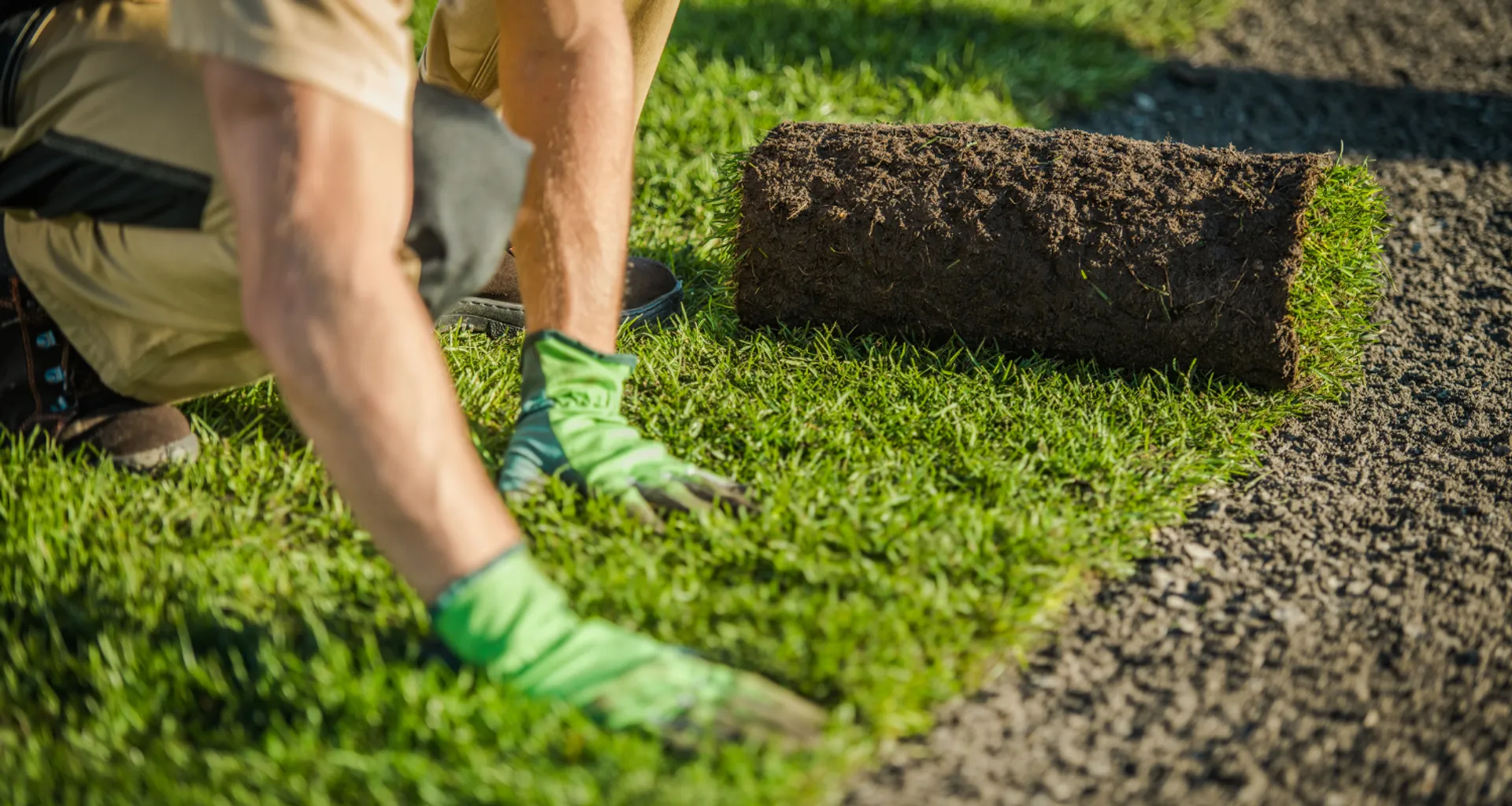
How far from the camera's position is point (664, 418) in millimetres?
2492

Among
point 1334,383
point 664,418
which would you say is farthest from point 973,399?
point 1334,383

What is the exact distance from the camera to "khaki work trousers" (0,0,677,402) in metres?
1.86

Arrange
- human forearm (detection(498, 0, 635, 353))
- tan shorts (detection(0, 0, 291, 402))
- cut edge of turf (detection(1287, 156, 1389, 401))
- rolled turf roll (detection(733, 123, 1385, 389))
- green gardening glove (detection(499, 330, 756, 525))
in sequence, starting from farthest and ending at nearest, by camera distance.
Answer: cut edge of turf (detection(1287, 156, 1389, 401)), rolled turf roll (detection(733, 123, 1385, 389)), human forearm (detection(498, 0, 635, 353)), green gardening glove (detection(499, 330, 756, 525)), tan shorts (detection(0, 0, 291, 402))

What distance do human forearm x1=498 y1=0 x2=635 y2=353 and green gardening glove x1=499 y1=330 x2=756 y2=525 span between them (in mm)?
60

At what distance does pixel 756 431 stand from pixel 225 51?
1.26 meters

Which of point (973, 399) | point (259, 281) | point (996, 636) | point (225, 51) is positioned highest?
point (225, 51)

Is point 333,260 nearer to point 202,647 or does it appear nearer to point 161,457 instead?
point 202,647

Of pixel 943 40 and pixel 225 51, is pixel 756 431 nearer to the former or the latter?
pixel 225 51

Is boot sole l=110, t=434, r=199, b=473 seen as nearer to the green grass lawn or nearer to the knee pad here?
the green grass lawn

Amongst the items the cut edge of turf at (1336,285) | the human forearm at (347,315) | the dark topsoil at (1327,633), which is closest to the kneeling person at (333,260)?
the human forearm at (347,315)

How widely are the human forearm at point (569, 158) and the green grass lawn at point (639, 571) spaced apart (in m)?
0.34

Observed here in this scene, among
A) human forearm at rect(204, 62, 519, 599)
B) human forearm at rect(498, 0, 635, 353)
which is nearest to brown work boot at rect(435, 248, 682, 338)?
human forearm at rect(498, 0, 635, 353)

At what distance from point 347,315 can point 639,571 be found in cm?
→ 67

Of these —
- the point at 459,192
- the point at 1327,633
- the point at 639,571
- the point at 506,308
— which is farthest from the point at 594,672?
the point at 506,308
